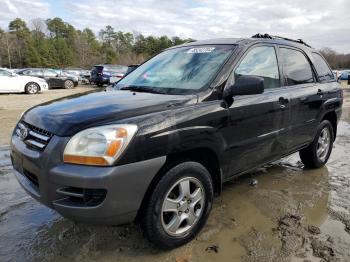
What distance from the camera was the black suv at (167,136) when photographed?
2.58 meters

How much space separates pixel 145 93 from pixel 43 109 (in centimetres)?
94

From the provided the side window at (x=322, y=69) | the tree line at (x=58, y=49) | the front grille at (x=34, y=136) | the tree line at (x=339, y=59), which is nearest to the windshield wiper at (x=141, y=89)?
the front grille at (x=34, y=136)

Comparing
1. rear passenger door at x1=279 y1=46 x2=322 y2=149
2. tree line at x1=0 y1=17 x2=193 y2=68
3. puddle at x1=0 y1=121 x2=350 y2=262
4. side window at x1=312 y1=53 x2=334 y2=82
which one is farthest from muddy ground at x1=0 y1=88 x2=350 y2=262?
tree line at x1=0 y1=17 x2=193 y2=68

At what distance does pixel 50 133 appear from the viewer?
2.71 m

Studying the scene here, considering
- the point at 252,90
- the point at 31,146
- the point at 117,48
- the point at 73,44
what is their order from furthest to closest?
1. the point at 117,48
2. the point at 73,44
3. the point at 252,90
4. the point at 31,146

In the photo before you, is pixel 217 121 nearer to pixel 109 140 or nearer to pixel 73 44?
pixel 109 140

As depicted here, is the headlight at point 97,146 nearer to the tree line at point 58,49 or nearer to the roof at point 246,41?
the roof at point 246,41

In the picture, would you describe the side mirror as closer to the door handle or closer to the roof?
the roof

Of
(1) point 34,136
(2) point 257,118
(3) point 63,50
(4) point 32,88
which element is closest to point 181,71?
(2) point 257,118

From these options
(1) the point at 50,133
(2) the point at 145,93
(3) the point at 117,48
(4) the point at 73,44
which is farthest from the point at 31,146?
(3) the point at 117,48

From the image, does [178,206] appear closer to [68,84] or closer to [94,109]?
[94,109]

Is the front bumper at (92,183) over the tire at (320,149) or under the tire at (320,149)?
over

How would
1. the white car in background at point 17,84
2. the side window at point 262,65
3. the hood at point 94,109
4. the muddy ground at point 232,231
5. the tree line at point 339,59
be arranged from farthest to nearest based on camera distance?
the tree line at point 339,59, the white car in background at point 17,84, the side window at point 262,65, the muddy ground at point 232,231, the hood at point 94,109

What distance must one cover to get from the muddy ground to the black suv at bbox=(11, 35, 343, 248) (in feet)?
0.93
